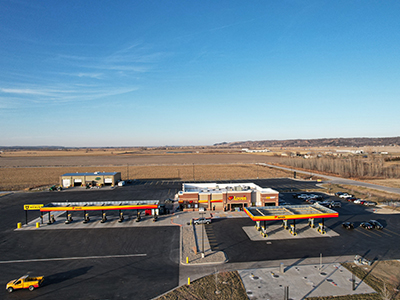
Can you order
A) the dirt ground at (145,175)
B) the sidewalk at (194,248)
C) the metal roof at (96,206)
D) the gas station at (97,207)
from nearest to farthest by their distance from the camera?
the sidewalk at (194,248), the metal roof at (96,206), the gas station at (97,207), the dirt ground at (145,175)

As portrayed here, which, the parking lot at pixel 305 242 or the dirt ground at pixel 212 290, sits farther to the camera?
the parking lot at pixel 305 242

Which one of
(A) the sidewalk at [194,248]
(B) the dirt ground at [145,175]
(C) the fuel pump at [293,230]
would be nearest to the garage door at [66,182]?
(B) the dirt ground at [145,175]

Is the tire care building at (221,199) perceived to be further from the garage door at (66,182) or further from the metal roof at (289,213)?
the garage door at (66,182)

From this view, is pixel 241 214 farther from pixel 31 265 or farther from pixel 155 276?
pixel 31 265

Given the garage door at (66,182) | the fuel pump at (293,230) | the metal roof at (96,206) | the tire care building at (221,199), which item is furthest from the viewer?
the garage door at (66,182)

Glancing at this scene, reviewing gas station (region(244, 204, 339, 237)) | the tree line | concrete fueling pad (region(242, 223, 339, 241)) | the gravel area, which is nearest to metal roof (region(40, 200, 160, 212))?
the gravel area

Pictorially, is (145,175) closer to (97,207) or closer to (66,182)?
(66,182)

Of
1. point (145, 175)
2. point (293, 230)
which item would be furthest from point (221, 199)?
point (145, 175)

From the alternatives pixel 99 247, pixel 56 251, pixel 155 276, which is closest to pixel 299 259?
pixel 155 276
